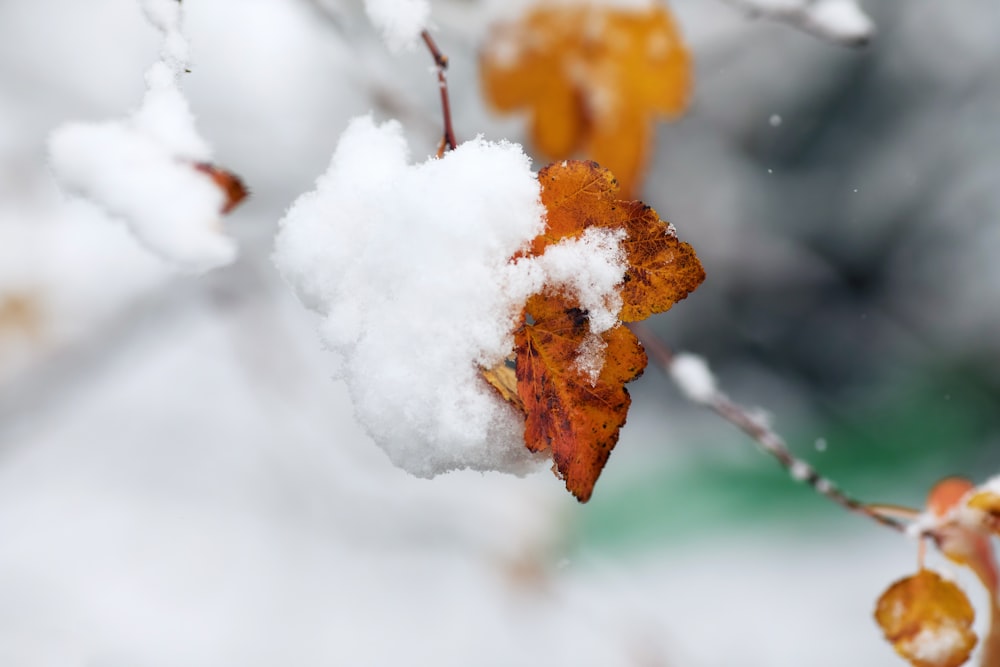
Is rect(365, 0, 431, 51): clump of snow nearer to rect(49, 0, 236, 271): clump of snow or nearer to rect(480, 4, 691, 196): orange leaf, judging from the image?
rect(49, 0, 236, 271): clump of snow

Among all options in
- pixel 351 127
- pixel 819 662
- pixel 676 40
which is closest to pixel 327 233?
pixel 351 127

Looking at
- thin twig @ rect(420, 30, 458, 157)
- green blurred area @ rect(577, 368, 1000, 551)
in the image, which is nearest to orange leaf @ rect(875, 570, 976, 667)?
thin twig @ rect(420, 30, 458, 157)

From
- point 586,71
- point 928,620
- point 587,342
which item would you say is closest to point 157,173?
point 587,342

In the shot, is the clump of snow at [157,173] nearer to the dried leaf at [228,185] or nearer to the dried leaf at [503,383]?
the dried leaf at [228,185]

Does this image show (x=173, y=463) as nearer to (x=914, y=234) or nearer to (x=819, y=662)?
(x=819, y=662)

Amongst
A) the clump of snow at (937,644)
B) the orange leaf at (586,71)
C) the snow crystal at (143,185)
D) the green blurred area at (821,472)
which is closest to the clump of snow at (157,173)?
the snow crystal at (143,185)

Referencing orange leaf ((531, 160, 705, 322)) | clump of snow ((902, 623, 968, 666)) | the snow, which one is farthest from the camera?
the snow
